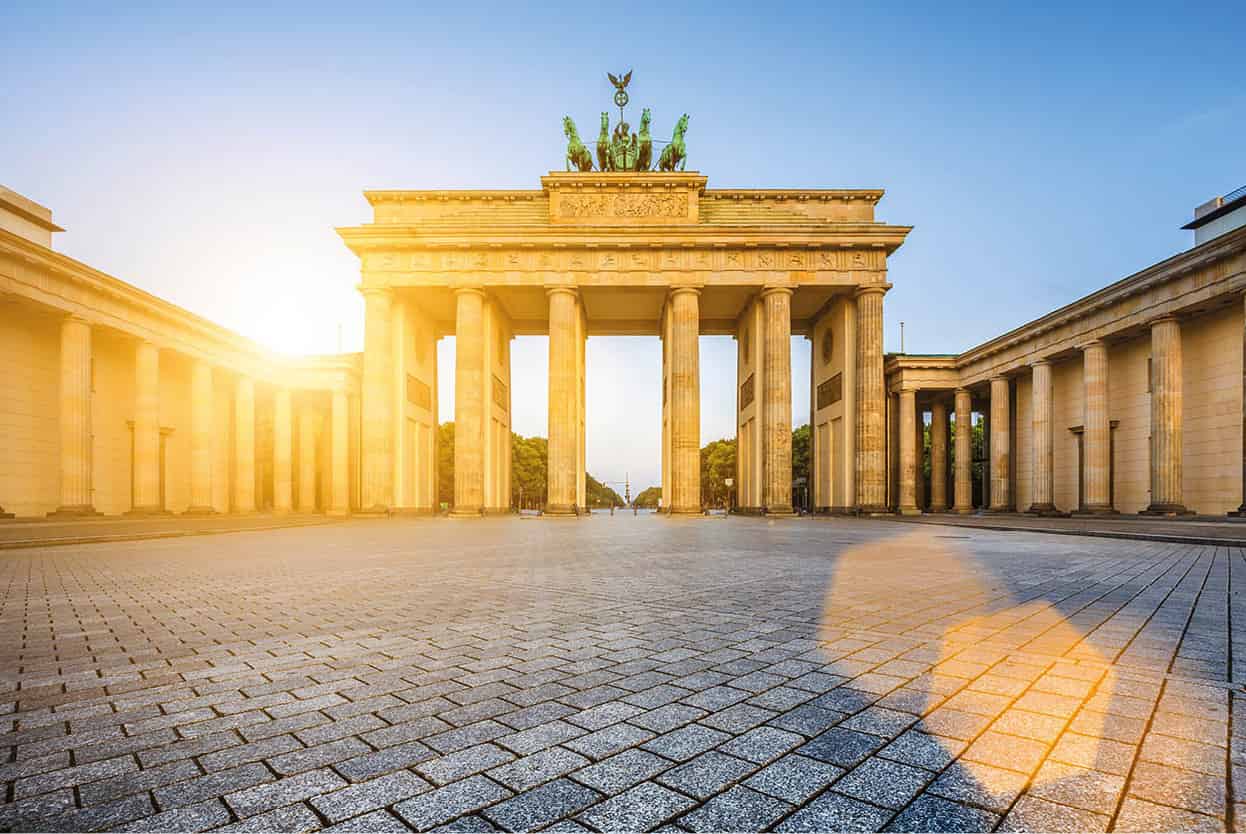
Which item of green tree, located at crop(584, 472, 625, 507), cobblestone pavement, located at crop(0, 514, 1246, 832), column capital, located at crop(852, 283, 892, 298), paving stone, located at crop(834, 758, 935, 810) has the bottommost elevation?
green tree, located at crop(584, 472, 625, 507)

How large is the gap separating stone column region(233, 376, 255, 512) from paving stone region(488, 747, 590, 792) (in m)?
42.0

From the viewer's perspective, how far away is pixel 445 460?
79.6 m

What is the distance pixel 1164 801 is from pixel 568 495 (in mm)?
33257

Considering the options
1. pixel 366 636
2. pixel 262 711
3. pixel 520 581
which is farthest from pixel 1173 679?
pixel 520 581

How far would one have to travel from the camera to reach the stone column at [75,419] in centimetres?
2506

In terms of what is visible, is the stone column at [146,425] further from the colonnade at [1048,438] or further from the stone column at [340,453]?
the colonnade at [1048,438]

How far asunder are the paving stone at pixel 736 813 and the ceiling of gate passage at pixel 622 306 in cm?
3502

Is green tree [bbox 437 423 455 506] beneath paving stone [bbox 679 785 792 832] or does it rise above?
beneath

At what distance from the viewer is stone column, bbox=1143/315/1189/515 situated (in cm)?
2488

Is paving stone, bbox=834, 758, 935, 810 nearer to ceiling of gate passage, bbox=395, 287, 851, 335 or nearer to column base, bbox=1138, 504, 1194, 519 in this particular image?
column base, bbox=1138, 504, 1194, 519

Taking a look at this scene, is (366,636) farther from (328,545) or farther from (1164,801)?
(328,545)

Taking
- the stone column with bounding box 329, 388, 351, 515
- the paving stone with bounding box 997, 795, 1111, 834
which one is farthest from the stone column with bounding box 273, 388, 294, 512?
the paving stone with bounding box 997, 795, 1111, 834

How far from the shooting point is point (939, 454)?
47594mm

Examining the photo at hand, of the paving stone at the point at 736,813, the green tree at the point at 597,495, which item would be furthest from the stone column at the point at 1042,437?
the green tree at the point at 597,495
